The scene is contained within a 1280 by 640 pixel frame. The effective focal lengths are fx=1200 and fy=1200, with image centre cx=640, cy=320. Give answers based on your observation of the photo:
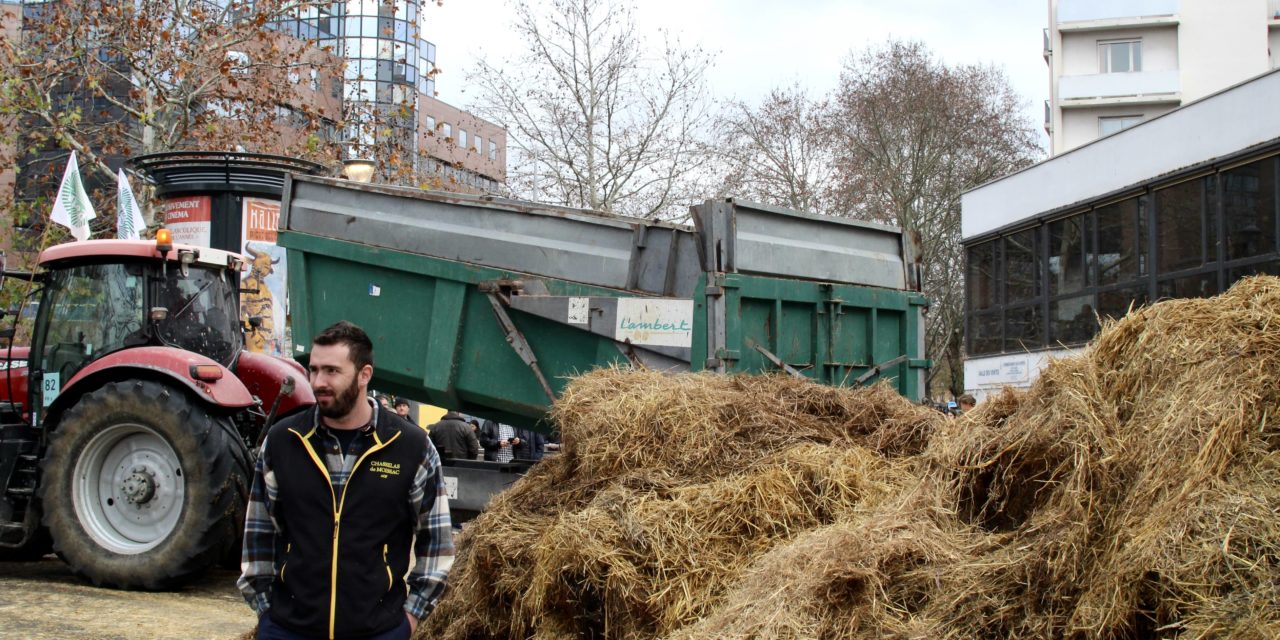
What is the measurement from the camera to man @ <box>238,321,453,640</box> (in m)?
3.68

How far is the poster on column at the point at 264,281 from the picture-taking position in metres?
11.8

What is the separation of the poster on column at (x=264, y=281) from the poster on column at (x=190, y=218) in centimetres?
57

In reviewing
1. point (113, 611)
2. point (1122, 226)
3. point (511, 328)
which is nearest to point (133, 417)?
point (113, 611)

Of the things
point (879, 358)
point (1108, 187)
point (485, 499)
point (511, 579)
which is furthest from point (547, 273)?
point (1108, 187)

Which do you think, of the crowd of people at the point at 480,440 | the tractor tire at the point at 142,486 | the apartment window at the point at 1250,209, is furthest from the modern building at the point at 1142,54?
the tractor tire at the point at 142,486

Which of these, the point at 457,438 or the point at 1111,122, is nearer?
the point at 457,438

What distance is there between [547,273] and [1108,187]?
51.3ft

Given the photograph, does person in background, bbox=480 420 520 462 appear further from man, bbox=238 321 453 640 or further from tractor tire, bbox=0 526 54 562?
man, bbox=238 321 453 640

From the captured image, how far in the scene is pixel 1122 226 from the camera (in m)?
20.5

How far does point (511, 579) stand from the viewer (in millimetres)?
5551

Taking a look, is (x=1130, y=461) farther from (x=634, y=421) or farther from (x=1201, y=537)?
(x=634, y=421)

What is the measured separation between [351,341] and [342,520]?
56cm

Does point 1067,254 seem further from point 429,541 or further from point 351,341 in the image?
point 351,341

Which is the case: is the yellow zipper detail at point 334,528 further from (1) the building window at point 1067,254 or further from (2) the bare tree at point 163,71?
(1) the building window at point 1067,254
